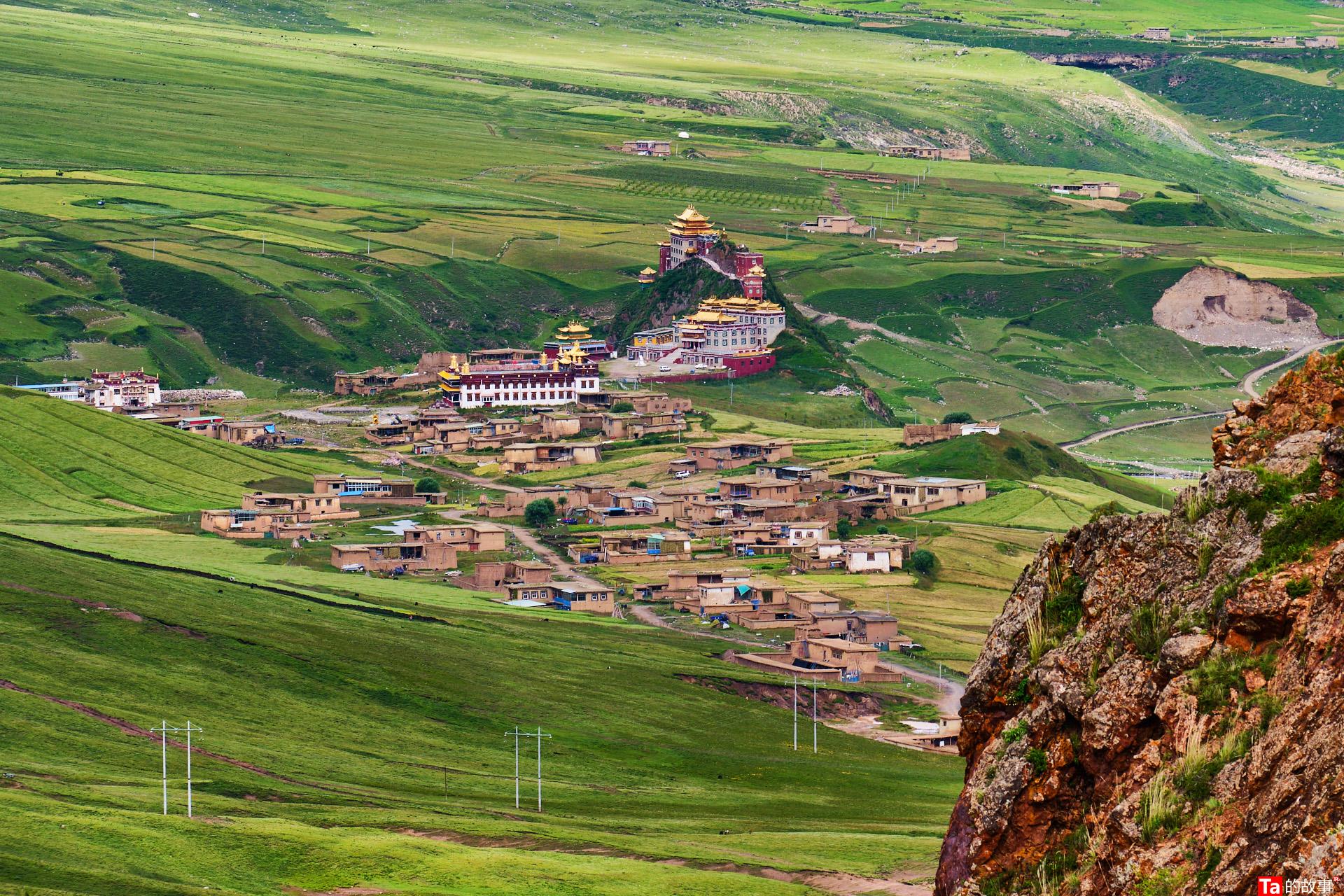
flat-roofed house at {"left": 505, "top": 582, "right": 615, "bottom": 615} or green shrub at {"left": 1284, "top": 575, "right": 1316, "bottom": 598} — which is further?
flat-roofed house at {"left": 505, "top": 582, "right": 615, "bottom": 615}

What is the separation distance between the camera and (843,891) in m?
53.4

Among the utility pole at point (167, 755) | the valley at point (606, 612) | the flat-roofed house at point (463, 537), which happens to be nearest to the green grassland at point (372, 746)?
the valley at point (606, 612)

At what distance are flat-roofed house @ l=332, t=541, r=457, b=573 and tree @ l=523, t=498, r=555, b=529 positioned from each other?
473 inches

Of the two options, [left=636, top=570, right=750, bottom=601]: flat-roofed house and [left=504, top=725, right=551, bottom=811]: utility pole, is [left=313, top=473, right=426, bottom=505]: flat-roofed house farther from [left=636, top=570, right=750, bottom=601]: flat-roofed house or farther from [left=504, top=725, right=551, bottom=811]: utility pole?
[left=504, top=725, right=551, bottom=811]: utility pole

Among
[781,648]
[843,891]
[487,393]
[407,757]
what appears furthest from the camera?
[487,393]

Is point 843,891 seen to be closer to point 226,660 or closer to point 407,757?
point 407,757

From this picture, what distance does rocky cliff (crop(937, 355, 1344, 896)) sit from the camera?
15.6m

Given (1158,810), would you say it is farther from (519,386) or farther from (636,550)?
(519,386)

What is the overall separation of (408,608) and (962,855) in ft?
272

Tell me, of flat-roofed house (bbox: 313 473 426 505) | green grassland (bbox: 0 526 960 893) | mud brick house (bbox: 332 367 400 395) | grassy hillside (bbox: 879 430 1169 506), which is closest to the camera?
green grassland (bbox: 0 526 960 893)

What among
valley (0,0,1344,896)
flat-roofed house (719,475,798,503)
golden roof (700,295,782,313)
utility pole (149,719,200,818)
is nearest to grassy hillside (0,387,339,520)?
valley (0,0,1344,896)

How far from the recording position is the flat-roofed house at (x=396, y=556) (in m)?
115

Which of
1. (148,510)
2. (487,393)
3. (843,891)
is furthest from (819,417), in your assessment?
(843,891)

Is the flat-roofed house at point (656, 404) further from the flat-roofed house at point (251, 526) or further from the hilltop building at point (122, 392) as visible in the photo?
the flat-roofed house at point (251, 526)
